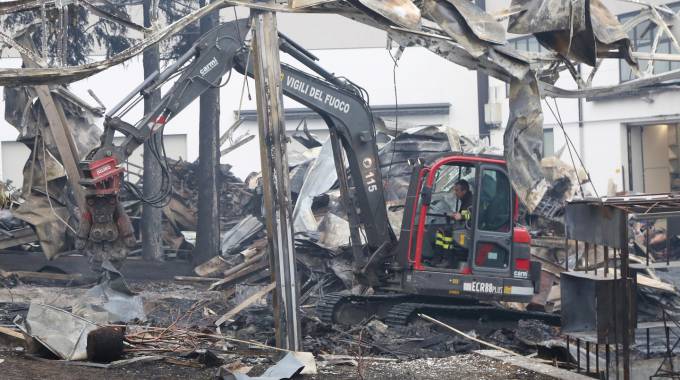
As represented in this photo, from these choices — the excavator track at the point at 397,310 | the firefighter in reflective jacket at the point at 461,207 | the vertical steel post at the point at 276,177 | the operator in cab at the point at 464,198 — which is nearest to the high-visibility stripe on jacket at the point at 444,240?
the firefighter in reflective jacket at the point at 461,207

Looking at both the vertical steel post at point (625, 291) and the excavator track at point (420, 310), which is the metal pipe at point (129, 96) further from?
the vertical steel post at point (625, 291)

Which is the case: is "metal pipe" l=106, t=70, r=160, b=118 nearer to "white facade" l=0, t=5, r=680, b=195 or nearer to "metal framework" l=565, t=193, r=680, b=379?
"metal framework" l=565, t=193, r=680, b=379

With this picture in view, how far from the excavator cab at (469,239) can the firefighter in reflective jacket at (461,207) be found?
13 mm

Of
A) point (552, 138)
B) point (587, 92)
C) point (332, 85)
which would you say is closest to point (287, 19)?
point (552, 138)

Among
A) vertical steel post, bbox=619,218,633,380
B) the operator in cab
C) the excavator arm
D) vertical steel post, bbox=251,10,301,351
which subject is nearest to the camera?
vertical steel post, bbox=619,218,633,380

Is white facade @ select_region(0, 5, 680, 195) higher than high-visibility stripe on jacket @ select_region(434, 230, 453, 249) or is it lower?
higher

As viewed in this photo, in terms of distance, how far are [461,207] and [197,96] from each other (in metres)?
3.75

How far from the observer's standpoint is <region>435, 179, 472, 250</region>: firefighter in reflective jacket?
1316 cm

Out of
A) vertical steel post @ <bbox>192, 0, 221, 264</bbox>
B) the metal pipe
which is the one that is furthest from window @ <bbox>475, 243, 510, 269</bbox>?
vertical steel post @ <bbox>192, 0, 221, 264</bbox>

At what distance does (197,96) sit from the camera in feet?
42.0

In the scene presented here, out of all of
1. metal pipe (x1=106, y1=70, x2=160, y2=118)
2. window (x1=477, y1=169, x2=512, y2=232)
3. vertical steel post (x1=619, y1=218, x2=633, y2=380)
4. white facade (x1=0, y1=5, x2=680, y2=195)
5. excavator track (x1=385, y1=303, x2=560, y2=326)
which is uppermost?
white facade (x1=0, y1=5, x2=680, y2=195)

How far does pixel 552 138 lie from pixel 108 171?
61.2 feet

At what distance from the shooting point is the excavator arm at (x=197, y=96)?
12.2m

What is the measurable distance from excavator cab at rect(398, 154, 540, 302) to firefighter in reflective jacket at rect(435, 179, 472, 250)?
0.01 m
